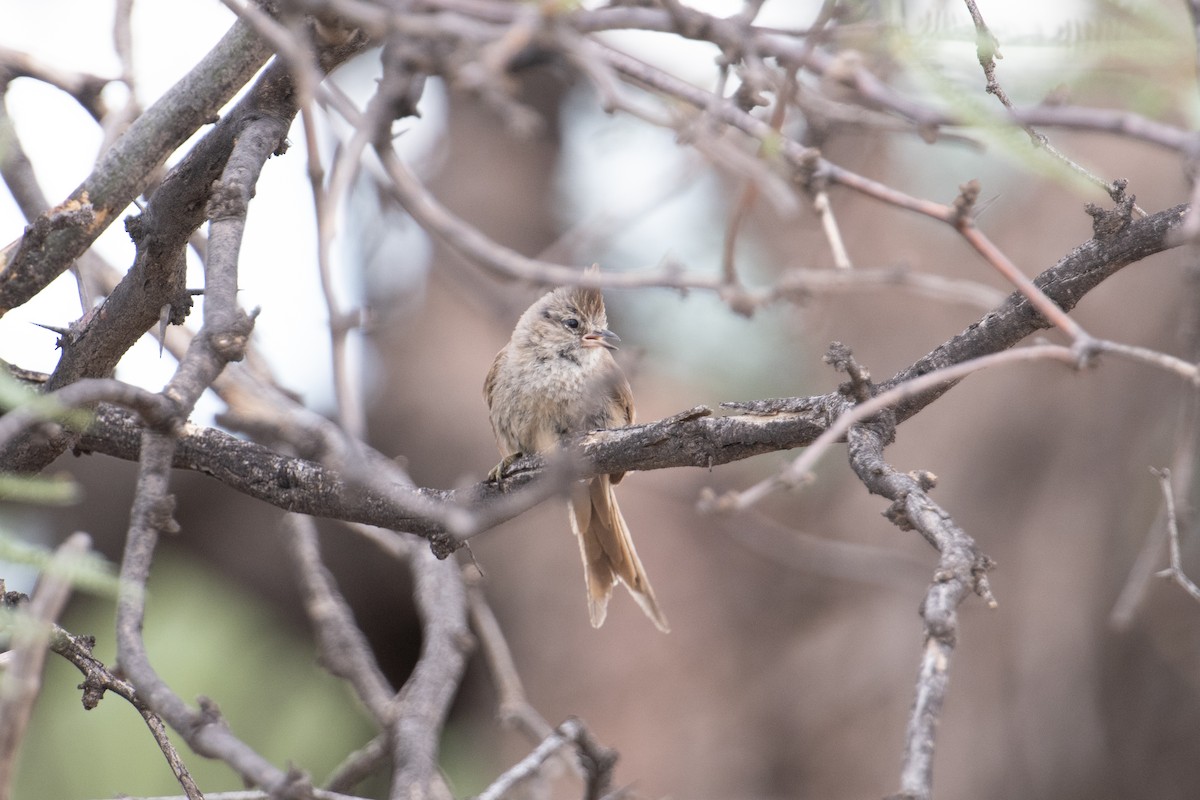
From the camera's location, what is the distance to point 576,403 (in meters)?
5.03

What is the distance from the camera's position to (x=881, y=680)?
23.6 ft

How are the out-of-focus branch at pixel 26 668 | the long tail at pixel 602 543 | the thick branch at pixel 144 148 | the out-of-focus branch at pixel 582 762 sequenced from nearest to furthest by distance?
1. the out-of-focus branch at pixel 26 668
2. the thick branch at pixel 144 148
3. the out-of-focus branch at pixel 582 762
4. the long tail at pixel 602 543

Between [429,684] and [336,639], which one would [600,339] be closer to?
[336,639]

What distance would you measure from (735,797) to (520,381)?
11.7ft

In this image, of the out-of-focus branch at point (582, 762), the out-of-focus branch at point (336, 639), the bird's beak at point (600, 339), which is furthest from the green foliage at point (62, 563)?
the bird's beak at point (600, 339)

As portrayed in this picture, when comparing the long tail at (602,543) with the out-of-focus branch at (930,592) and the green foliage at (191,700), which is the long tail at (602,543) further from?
the out-of-focus branch at (930,592)

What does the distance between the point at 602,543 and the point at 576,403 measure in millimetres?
610

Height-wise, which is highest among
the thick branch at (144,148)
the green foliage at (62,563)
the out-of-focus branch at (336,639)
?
the thick branch at (144,148)

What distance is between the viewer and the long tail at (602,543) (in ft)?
16.0

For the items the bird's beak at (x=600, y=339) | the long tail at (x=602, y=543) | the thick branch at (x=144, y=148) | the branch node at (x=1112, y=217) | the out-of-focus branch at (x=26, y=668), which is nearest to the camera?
the out-of-focus branch at (x=26, y=668)

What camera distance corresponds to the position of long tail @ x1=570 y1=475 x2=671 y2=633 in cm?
486

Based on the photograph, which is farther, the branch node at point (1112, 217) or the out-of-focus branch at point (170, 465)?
the branch node at point (1112, 217)

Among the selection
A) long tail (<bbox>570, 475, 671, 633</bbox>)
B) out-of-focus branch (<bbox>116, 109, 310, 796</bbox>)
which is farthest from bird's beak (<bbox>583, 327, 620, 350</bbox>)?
out-of-focus branch (<bbox>116, 109, 310, 796</bbox>)

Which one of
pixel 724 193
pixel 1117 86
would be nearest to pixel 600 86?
pixel 1117 86
